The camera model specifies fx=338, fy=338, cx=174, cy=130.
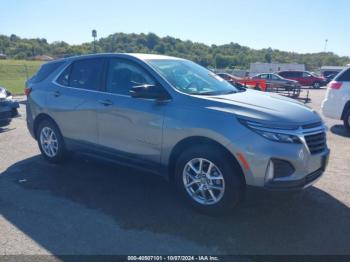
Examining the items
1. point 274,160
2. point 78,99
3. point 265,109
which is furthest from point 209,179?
point 78,99

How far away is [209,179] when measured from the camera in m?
3.83

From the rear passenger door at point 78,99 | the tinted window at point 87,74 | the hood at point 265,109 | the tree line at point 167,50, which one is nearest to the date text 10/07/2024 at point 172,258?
the hood at point 265,109

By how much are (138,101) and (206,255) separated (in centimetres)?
209

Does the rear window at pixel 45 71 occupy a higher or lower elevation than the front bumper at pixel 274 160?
higher

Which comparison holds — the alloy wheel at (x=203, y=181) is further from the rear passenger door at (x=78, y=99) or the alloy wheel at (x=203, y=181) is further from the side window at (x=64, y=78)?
the side window at (x=64, y=78)

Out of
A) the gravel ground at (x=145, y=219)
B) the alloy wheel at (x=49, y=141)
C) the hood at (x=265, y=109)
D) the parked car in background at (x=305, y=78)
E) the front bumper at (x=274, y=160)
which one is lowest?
the parked car in background at (x=305, y=78)

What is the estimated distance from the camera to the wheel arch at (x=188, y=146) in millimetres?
3672

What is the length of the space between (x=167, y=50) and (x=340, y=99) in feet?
216

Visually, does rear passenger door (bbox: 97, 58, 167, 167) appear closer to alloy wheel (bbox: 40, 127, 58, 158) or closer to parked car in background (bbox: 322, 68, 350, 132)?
alloy wheel (bbox: 40, 127, 58, 158)

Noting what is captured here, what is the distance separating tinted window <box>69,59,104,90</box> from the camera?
4918mm

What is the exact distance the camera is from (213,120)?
12.1 feet

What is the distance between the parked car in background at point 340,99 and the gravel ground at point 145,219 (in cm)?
400

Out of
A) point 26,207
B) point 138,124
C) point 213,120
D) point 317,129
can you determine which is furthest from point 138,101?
point 317,129

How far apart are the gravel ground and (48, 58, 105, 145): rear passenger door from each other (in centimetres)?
67
